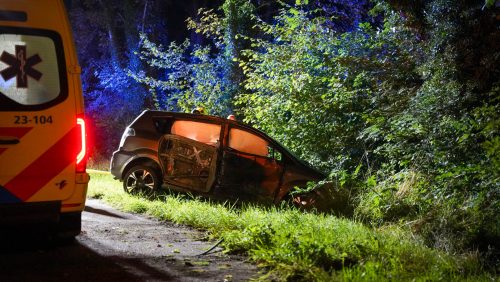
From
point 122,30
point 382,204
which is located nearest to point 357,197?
point 382,204

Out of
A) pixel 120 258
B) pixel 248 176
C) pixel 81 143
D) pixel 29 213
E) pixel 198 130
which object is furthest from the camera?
pixel 198 130

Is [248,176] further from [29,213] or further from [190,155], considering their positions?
[29,213]

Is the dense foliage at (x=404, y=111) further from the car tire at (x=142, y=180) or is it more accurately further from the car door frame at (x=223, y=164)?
the car tire at (x=142, y=180)

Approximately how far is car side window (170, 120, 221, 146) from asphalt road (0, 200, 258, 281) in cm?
243

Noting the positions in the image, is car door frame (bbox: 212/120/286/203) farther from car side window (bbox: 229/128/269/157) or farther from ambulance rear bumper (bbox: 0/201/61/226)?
ambulance rear bumper (bbox: 0/201/61/226)

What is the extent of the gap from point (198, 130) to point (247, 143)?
3.01 ft

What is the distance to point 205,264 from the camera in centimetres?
492

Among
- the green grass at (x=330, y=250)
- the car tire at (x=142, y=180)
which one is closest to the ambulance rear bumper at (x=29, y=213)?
the green grass at (x=330, y=250)

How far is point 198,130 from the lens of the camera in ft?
29.1

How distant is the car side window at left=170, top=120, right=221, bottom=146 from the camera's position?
8727 mm

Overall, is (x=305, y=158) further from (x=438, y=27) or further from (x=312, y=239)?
(x=312, y=239)

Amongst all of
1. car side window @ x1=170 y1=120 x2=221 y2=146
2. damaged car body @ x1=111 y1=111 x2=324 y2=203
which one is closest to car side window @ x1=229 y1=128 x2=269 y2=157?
damaged car body @ x1=111 y1=111 x2=324 y2=203

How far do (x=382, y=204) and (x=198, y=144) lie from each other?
10.6 ft

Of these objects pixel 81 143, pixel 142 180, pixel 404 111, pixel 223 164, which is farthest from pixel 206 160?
pixel 81 143
